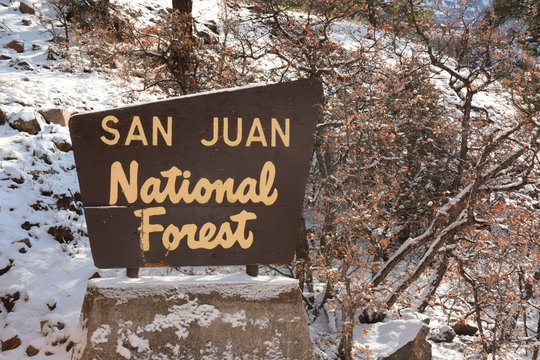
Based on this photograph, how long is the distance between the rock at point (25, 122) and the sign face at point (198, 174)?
6.50 meters

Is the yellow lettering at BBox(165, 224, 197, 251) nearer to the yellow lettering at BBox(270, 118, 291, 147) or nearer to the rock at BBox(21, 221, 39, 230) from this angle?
the yellow lettering at BBox(270, 118, 291, 147)

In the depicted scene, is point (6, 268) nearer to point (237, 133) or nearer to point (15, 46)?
point (237, 133)

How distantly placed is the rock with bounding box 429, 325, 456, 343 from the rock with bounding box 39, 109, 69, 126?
369 inches

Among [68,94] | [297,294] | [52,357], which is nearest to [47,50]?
[68,94]

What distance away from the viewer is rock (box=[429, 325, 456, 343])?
951cm

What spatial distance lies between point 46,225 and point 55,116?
2760mm

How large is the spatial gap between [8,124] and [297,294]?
25.7 feet

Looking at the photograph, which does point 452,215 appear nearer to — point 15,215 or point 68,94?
point 15,215

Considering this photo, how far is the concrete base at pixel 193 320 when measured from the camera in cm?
282

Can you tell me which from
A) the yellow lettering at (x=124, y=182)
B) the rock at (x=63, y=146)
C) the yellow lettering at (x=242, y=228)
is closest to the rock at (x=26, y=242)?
the rock at (x=63, y=146)

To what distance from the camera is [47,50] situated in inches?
472

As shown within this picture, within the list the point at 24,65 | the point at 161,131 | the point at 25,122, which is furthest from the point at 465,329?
the point at 24,65

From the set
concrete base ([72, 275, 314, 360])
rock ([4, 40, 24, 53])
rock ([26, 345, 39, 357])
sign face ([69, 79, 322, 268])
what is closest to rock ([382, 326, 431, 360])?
concrete base ([72, 275, 314, 360])

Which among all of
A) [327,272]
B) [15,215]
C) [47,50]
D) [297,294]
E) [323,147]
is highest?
[47,50]
